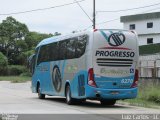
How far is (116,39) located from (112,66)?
3.99 feet

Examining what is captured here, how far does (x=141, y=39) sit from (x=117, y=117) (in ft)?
205

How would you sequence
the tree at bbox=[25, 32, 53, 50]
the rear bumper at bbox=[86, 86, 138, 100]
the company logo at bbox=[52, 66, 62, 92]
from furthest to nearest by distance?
1. the tree at bbox=[25, 32, 53, 50]
2. the company logo at bbox=[52, 66, 62, 92]
3. the rear bumper at bbox=[86, 86, 138, 100]

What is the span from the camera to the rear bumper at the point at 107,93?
2179 centimetres

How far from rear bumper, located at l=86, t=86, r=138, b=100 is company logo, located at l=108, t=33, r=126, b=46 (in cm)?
208

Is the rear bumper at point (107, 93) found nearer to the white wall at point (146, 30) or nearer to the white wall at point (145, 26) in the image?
the white wall at point (146, 30)

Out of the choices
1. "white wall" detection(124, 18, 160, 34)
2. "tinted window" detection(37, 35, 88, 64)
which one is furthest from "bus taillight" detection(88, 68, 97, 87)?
"white wall" detection(124, 18, 160, 34)

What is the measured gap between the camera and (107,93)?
21938 mm

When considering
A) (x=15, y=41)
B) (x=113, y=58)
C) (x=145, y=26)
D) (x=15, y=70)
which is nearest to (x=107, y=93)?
(x=113, y=58)

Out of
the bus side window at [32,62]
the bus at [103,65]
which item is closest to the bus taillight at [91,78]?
the bus at [103,65]

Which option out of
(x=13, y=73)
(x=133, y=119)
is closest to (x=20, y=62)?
(x=13, y=73)

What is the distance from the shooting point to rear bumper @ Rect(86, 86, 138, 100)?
858 inches

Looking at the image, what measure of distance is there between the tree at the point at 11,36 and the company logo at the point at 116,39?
81446 mm

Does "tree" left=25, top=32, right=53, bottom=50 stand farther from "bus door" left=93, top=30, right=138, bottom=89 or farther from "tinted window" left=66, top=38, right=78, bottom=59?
"bus door" left=93, top=30, right=138, bottom=89

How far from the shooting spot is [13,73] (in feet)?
317
